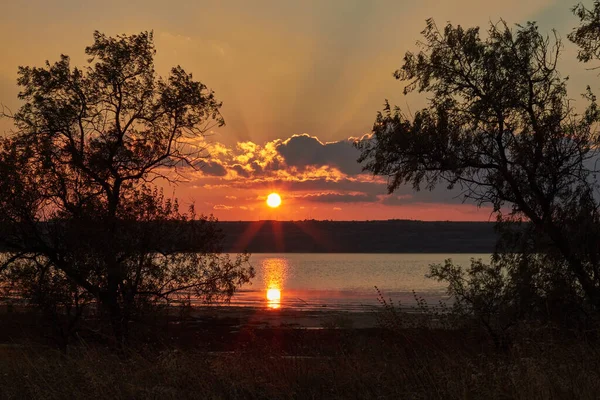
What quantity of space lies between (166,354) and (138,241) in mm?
8735

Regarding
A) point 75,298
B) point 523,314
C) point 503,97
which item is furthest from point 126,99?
point 523,314

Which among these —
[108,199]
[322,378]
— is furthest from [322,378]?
[108,199]

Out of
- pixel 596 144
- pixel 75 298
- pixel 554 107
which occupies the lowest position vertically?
pixel 75 298

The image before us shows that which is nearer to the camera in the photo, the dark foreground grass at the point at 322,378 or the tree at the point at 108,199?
the dark foreground grass at the point at 322,378

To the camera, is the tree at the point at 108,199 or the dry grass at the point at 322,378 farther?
the tree at the point at 108,199

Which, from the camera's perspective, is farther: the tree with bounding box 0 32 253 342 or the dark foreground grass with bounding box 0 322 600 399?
the tree with bounding box 0 32 253 342

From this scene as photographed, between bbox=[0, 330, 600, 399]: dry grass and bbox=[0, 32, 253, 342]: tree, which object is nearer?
bbox=[0, 330, 600, 399]: dry grass

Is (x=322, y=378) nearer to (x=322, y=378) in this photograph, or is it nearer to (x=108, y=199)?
(x=322, y=378)

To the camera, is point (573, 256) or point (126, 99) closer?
point (573, 256)

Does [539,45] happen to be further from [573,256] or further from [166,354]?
[166,354]

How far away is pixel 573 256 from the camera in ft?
63.8

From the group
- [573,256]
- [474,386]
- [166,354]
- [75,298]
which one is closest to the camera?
[474,386]

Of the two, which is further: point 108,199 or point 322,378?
point 108,199

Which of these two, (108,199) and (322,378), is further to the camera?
(108,199)
